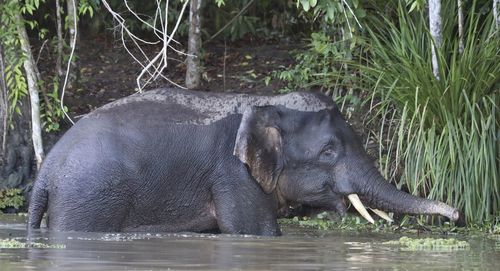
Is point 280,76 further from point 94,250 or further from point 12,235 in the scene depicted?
point 94,250

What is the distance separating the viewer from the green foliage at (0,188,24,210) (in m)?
13.9

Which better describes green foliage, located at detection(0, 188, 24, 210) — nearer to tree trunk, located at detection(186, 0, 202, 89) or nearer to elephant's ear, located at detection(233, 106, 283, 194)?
tree trunk, located at detection(186, 0, 202, 89)

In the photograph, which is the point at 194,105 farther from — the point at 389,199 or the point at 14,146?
the point at 14,146

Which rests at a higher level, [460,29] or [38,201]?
[460,29]

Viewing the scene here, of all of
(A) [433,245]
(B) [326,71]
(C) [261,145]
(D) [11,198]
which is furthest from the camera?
(B) [326,71]

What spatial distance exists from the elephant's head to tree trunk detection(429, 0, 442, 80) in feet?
6.05

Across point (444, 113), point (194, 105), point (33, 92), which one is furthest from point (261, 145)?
point (33, 92)

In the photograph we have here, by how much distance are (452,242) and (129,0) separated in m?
8.10

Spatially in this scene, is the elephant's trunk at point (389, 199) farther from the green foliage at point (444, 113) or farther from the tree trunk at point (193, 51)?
the tree trunk at point (193, 51)

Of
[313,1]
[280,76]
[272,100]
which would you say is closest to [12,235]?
[272,100]

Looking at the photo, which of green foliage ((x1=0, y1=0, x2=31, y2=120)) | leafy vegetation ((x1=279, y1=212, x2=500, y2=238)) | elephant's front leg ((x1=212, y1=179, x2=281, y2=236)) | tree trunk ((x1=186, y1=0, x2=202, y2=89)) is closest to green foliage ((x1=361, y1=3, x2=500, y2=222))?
leafy vegetation ((x1=279, y1=212, x2=500, y2=238))

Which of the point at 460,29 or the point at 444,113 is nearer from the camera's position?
Result: the point at 444,113

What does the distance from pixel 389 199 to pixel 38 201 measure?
2.87m

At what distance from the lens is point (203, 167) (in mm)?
10789
